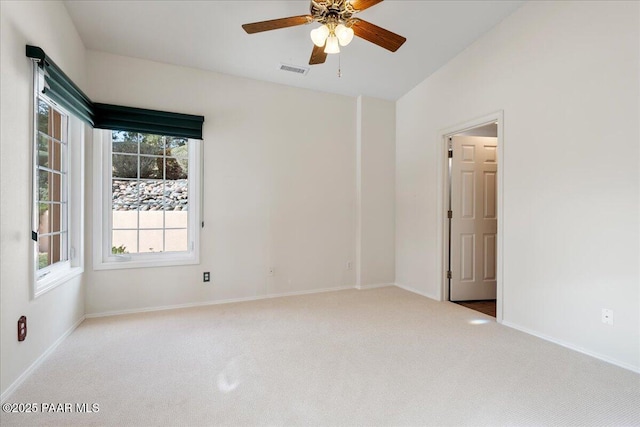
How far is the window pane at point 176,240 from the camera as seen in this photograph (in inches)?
146

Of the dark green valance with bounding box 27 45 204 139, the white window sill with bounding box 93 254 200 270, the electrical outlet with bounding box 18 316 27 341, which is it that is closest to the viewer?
the electrical outlet with bounding box 18 316 27 341

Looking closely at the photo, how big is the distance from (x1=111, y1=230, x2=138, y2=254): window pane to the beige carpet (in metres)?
0.70

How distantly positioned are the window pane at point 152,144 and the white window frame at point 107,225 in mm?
307

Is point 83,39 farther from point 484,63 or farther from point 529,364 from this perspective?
point 529,364

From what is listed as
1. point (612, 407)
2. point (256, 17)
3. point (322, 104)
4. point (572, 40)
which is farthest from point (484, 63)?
point (612, 407)

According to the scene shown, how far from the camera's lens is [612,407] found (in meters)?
1.85

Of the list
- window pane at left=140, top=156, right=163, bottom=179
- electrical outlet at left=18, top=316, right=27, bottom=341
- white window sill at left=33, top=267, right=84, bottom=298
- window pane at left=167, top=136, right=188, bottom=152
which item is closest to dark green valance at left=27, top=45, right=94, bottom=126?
window pane at left=140, top=156, right=163, bottom=179

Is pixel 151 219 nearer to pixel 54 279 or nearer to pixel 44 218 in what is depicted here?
pixel 44 218

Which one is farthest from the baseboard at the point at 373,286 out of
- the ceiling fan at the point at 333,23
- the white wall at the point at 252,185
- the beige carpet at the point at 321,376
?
the ceiling fan at the point at 333,23

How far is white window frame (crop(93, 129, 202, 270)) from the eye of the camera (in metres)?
3.32

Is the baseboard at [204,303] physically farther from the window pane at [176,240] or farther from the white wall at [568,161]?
the white wall at [568,161]

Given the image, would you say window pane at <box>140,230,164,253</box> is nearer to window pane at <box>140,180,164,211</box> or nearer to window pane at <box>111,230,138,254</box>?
window pane at <box>111,230,138,254</box>

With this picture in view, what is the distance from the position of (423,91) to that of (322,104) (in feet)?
4.41

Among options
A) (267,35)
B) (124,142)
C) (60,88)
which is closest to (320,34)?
(267,35)
